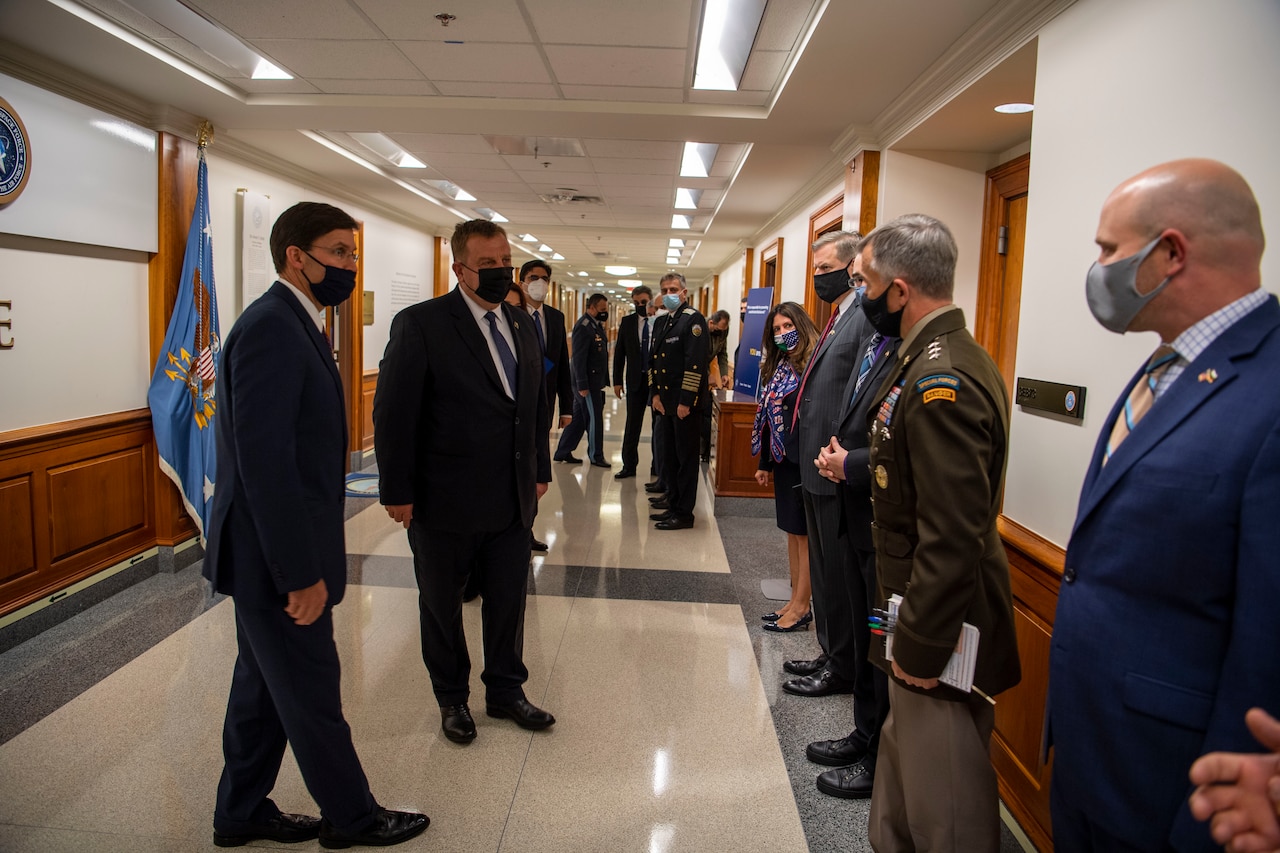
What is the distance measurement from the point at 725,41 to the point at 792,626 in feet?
9.57

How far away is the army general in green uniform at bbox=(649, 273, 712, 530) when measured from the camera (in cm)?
521

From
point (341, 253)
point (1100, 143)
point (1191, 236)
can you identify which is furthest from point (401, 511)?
point (1100, 143)

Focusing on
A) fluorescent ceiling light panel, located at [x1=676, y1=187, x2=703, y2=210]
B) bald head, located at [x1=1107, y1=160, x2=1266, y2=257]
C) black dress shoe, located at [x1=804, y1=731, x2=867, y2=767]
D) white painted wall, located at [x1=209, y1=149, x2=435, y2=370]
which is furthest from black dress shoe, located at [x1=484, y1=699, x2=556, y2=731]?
fluorescent ceiling light panel, located at [x1=676, y1=187, x2=703, y2=210]

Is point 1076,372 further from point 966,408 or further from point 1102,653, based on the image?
point 1102,653

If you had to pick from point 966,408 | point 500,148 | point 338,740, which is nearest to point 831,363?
point 966,408

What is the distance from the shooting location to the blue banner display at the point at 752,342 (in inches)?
296

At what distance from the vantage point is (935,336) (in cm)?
166

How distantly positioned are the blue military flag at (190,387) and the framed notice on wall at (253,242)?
36.7 inches

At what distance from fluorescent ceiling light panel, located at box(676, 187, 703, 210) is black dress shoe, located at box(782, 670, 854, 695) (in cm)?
543

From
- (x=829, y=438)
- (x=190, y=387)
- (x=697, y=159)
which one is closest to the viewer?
(x=829, y=438)

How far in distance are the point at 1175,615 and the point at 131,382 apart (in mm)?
4953

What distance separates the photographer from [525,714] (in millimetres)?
2617

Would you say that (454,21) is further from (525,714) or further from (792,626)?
(792,626)

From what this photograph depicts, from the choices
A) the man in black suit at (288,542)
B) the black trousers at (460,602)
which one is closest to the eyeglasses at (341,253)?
the man in black suit at (288,542)
